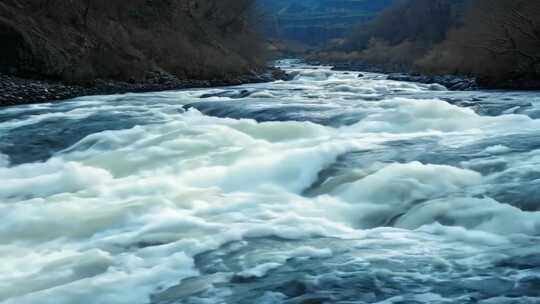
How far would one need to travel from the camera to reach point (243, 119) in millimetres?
16781


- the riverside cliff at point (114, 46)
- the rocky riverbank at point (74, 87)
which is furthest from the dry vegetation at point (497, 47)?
the rocky riverbank at point (74, 87)

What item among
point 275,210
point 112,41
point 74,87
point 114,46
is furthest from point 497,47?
point 275,210

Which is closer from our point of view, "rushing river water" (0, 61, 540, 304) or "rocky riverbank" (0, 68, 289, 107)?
"rushing river water" (0, 61, 540, 304)

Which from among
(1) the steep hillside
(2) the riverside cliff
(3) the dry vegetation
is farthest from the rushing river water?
(3) the dry vegetation

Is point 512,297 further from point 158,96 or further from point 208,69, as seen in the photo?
point 208,69

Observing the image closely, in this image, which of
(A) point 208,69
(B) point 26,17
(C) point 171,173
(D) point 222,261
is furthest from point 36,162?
(A) point 208,69

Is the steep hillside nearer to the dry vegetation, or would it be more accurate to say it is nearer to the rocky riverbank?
the rocky riverbank

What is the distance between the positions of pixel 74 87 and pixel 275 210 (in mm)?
19384

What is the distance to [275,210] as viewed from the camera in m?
8.77

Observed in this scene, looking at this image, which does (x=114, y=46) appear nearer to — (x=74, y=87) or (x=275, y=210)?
(x=74, y=87)

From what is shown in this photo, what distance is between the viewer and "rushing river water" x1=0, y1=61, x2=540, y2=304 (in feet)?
19.3

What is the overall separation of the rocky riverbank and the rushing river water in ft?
20.5

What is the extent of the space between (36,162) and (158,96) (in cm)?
1204

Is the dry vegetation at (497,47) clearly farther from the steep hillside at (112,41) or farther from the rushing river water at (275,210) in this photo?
the steep hillside at (112,41)
